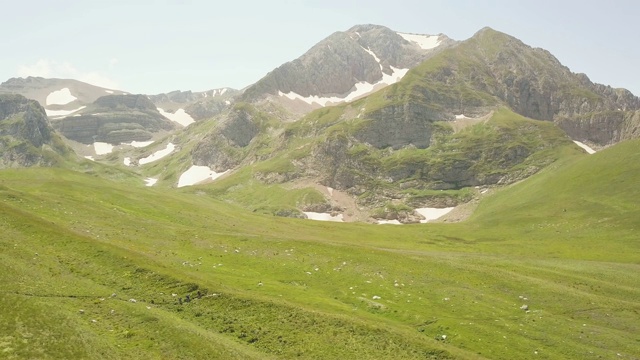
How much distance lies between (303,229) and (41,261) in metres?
75.3

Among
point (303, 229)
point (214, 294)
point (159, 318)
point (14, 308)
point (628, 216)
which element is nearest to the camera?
point (14, 308)

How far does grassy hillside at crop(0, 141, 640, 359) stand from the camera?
29.2 metres

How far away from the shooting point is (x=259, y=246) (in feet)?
204

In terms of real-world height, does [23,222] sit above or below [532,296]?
above

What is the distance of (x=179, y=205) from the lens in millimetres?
100312

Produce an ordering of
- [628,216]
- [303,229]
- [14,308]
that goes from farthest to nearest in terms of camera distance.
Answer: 1. [628,216]
2. [303,229]
3. [14,308]

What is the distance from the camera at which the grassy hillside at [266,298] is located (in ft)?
95.9

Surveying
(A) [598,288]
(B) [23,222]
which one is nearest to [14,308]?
(B) [23,222]

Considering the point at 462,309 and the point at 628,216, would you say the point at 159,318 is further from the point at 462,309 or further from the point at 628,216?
the point at 628,216

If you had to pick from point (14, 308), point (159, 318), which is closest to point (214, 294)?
point (159, 318)

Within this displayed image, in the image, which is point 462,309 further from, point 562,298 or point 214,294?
point 214,294

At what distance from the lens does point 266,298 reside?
38.5m

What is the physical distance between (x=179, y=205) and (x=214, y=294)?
66345mm

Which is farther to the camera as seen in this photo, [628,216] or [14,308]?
[628,216]
